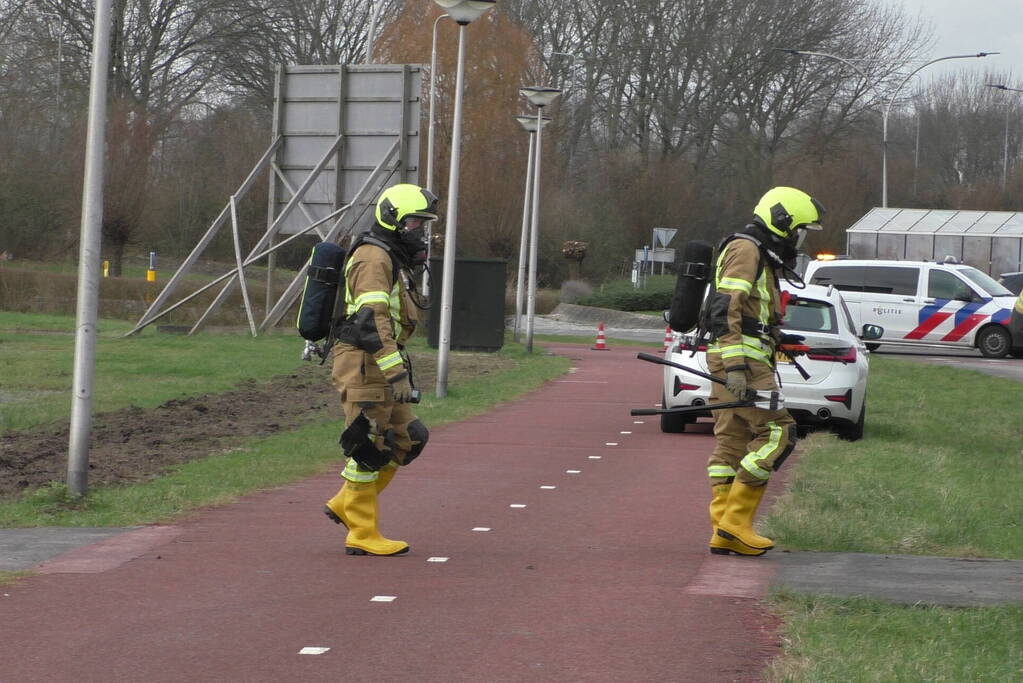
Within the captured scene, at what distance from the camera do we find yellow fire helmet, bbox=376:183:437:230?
7.24 meters

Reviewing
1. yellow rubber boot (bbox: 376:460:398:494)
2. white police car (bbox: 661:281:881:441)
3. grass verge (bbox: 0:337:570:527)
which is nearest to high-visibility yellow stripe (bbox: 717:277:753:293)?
yellow rubber boot (bbox: 376:460:398:494)

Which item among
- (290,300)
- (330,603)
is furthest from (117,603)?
(290,300)

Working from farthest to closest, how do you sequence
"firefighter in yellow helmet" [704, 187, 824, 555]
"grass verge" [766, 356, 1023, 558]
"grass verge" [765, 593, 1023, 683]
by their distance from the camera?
"grass verge" [766, 356, 1023, 558], "firefighter in yellow helmet" [704, 187, 824, 555], "grass verge" [765, 593, 1023, 683]

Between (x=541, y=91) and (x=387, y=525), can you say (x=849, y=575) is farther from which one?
(x=541, y=91)

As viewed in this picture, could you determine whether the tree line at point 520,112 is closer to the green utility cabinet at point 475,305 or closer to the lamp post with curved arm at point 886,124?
the lamp post with curved arm at point 886,124

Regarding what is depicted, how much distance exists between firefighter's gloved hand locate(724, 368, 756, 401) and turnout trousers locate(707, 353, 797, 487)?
0.10 meters

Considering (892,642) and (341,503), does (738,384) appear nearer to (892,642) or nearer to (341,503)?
(892,642)

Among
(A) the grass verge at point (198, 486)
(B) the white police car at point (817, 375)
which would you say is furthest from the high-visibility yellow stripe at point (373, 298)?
(B) the white police car at point (817, 375)

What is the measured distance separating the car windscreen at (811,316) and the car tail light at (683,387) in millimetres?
1045

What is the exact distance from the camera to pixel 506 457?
11.6m

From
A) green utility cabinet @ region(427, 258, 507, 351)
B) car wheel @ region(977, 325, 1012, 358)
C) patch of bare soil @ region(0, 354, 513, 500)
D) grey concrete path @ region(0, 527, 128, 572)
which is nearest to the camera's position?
grey concrete path @ region(0, 527, 128, 572)

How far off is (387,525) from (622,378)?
1358 cm

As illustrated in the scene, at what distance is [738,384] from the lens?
7203 mm

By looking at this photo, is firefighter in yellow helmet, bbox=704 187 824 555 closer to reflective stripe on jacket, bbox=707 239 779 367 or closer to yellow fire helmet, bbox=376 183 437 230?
reflective stripe on jacket, bbox=707 239 779 367
